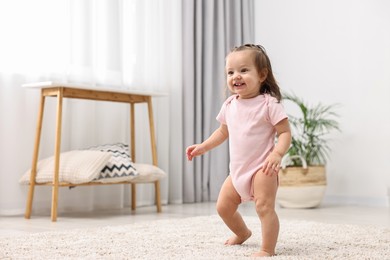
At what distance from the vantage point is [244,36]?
12.9 ft

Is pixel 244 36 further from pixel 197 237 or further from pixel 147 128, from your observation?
pixel 197 237

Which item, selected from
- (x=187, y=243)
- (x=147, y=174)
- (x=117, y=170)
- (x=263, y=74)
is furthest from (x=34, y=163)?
(x=263, y=74)

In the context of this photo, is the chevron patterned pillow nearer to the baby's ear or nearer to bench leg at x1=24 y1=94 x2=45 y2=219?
bench leg at x1=24 y1=94 x2=45 y2=219

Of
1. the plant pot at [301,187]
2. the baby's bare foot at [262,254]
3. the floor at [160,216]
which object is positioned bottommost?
the floor at [160,216]

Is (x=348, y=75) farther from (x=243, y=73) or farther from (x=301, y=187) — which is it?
(x=243, y=73)

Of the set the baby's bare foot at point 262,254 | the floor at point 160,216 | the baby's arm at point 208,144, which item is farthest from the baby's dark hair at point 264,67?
the floor at point 160,216

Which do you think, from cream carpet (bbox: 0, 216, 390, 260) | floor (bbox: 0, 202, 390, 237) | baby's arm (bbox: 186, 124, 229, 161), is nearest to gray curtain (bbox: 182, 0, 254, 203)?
floor (bbox: 0, 202, 390, 237)

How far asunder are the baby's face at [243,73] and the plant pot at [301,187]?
161cm

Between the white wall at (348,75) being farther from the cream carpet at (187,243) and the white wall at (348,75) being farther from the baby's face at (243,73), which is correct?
the baby's face at (243,73)

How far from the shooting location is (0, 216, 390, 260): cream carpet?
4.86ft

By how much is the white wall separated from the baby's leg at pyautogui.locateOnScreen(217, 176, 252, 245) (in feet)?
6.26

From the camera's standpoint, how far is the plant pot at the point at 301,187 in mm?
3094

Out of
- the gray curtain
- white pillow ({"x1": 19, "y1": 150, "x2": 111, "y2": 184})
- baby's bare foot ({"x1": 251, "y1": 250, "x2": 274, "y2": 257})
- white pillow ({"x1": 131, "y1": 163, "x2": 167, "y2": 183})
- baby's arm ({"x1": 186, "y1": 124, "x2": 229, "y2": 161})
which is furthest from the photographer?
the gray curtain

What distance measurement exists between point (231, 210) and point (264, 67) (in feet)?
1.36
